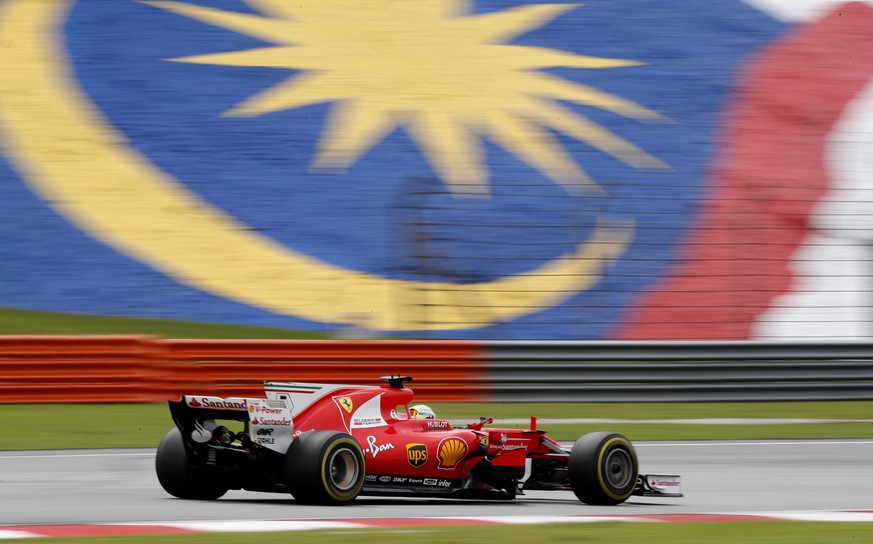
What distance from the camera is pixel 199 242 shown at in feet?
60.5

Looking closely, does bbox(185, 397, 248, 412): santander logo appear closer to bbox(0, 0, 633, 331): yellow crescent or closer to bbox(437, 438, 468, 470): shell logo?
bbox(437, 438, 468, 470): shell logo

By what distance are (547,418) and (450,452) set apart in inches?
222

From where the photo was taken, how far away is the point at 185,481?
751cm

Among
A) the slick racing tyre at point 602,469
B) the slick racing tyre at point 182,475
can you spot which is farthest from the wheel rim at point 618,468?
the slick racing tyre at point 182,475

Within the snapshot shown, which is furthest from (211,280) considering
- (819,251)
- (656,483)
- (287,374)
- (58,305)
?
(656,483)

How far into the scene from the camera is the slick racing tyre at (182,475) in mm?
7473

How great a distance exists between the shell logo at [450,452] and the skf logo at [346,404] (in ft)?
1.77

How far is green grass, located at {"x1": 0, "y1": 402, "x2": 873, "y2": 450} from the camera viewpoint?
11383mm

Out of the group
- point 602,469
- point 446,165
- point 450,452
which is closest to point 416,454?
point 450,452

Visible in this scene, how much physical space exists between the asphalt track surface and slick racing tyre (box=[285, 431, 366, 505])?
90 millimetres

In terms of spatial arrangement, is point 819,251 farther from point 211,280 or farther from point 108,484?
point 108,484

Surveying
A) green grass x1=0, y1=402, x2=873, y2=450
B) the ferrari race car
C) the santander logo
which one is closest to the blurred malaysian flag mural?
green grass x1=0, y1=402, x2=873, y2=450

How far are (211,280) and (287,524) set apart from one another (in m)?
12.1

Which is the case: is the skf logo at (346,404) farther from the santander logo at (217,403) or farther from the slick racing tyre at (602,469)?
the slick racing tyre at (602,469)
